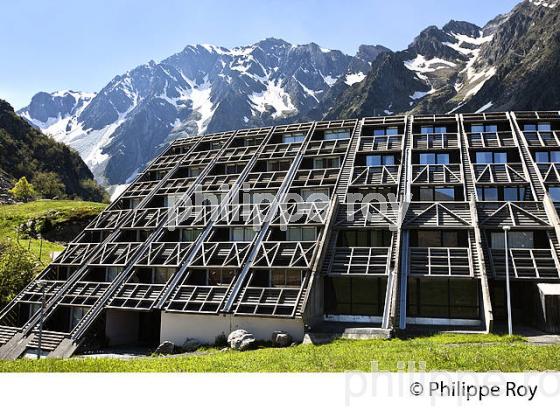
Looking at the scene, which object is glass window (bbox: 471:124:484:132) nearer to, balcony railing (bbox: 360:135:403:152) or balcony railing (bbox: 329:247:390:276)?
balcony railing (bbox: 360:135:403:152)

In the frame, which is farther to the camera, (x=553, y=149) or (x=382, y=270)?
(x=553, y=149)

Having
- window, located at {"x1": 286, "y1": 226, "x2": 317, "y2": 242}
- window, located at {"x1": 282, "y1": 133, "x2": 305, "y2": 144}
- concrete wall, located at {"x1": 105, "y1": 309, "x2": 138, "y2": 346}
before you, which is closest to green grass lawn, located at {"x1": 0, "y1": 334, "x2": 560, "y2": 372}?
window, located at {"x1": 286, "y1": 226, "x2": 317, "y2": 242}

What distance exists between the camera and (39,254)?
2694 inches

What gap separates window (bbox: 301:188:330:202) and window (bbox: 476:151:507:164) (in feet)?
57.4

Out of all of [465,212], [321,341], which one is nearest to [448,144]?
[465,212]

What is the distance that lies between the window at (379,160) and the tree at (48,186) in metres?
113

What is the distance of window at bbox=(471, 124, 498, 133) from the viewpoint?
57750 mm

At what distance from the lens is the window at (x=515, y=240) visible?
4081 centimetres

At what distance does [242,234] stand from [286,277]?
Result: 8.50 meters

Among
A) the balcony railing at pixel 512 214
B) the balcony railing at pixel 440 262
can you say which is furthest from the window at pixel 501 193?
the balcony railing at pixel 440 262

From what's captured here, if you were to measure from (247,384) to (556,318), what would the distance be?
27210 mm

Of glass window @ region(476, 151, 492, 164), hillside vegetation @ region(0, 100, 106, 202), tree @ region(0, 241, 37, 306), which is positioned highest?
hillside vegetation @ region(0, 100, 106, 202)

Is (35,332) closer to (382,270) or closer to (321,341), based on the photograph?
(321,341)

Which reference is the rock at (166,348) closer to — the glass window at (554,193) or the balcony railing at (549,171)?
the glass window at (554,193)
